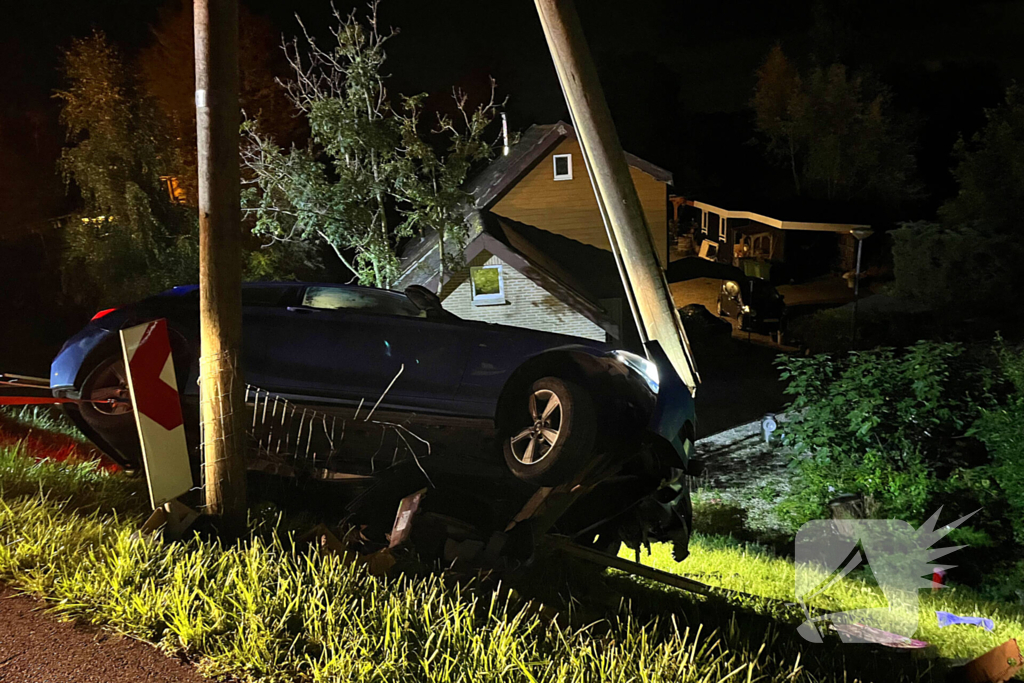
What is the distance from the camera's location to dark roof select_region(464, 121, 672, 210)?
25.4 ft

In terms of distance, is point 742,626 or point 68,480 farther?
point 68,480

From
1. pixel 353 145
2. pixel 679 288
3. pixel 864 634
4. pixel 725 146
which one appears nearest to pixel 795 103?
pixel 725 146

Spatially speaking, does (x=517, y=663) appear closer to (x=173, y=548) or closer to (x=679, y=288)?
Result: (x=173, y=548)

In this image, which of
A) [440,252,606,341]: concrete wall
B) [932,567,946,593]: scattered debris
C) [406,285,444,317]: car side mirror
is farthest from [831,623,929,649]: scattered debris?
[932,567,946,593]: scattered debris

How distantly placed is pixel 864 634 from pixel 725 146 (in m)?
32.1

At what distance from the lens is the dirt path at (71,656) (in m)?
2.61

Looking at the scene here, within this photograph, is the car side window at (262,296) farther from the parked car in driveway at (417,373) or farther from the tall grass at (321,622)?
the tall grass at (321,622)

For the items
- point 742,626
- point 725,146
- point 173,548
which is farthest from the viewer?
point 725,146

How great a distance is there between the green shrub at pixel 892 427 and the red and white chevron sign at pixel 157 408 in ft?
18.3

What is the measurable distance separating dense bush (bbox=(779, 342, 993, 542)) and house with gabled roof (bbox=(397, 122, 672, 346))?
2.56 metres

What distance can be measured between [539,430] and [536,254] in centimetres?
305

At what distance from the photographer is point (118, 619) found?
2.84 meters

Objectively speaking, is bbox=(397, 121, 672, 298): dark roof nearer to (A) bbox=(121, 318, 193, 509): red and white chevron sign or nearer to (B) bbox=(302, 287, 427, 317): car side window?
(B) bbox=(302, 287, 427, 317): car side window

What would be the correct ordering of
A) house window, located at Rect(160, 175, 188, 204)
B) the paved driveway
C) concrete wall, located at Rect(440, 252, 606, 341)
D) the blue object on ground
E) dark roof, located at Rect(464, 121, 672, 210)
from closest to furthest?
concrete wall, located at Rect(440, 252, 606, 341), the blue object on ground, house window, located at Rect(160, 175, 188, 204), dark roof, located at Rect(464, 121, 672, 210), the paved driveway
